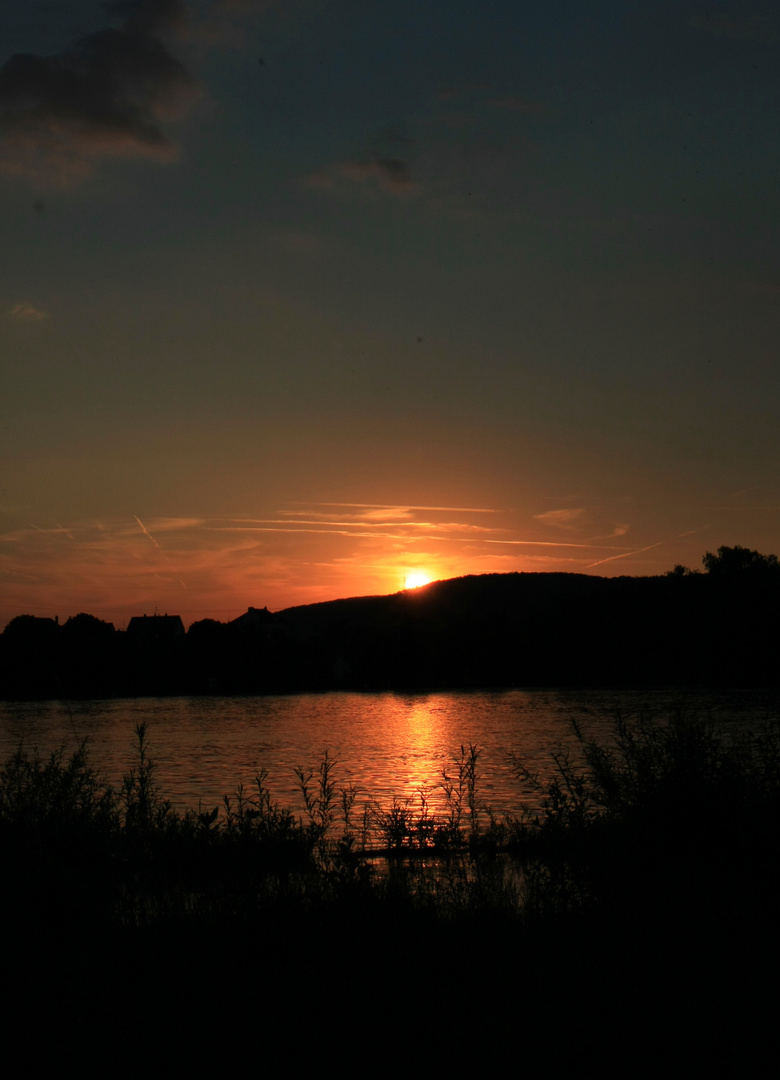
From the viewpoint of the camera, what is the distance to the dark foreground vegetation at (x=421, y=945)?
590cm

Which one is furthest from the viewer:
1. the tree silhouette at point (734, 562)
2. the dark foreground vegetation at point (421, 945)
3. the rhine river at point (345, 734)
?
the tree silhouette at point (734, 562)

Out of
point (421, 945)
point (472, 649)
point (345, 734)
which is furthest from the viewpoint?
point (472, 649)

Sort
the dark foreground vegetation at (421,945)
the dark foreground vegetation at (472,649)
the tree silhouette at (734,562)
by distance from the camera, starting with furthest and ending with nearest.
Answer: the tree silhouette at (734,562) → the dark foreground vegetation at (472,649) → the dark foreground vegetation at (421,945)

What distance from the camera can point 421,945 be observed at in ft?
25.2

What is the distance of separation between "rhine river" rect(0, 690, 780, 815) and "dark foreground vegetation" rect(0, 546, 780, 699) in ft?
33.4

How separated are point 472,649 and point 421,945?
112886mm

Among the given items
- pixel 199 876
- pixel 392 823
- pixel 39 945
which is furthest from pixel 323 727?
pixel 39 945

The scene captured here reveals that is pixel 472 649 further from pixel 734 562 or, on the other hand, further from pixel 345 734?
pixel 345 734

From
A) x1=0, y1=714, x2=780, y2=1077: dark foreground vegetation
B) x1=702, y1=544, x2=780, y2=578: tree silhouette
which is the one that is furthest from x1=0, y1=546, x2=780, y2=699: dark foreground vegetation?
x1=0, y1=714, x2=780, y2=1077: dark foreground vegetation

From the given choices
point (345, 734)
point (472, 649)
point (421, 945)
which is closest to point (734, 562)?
point (472, 649)

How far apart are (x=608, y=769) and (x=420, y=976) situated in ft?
17.8

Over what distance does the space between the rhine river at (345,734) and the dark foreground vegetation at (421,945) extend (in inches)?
88.3

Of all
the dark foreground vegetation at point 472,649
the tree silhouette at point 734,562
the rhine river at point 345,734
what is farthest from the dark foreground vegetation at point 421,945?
the tree silhouette at point 734,562

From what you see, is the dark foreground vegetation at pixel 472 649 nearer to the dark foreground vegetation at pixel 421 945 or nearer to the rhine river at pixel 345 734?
the rhine river at pixel 345 734
